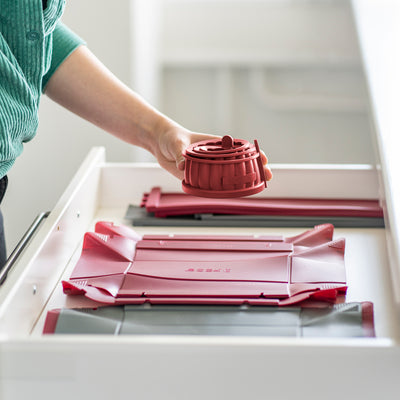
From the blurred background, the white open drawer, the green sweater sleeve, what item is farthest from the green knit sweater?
the blurred background

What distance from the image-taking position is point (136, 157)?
217 centimetres

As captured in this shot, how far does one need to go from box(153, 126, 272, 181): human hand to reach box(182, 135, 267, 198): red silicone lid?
0.10m

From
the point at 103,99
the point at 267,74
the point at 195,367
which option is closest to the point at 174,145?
the point at 103,99

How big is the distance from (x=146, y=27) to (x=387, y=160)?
1.46m

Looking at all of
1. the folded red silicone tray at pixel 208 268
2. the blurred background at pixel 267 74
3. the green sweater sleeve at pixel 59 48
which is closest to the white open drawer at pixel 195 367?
the folded red silicone tray at pixel 208 268

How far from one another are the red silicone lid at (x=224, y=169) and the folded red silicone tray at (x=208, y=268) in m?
0.10

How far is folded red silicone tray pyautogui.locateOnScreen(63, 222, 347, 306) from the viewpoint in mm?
810

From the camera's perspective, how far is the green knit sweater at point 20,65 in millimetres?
865

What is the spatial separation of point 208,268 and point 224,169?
0.44 ft

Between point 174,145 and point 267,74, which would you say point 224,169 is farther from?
point 267,74

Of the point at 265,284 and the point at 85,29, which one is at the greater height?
the point at 85,29

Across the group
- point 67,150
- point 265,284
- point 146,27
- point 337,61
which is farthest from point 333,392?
point 337,61

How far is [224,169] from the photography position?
2.86 feet

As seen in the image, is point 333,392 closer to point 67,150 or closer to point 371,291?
point 371,291
